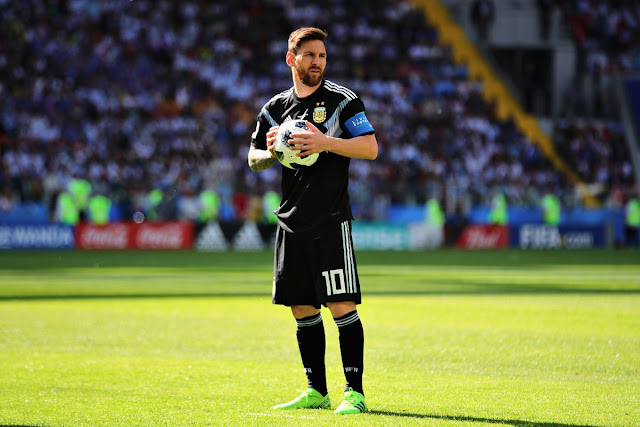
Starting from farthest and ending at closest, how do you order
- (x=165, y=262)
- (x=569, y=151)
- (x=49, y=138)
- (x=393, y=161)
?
(x=569, y=151) < (x=393, y=161) < (x=49, y=138) < (x=165, y=262)

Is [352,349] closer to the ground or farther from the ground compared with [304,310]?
closer to the ground

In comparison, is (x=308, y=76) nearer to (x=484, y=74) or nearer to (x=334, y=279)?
(x=334, y=279)

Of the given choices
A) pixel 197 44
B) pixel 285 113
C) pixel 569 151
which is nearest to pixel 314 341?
pixel 285 113

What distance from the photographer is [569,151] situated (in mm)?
42812

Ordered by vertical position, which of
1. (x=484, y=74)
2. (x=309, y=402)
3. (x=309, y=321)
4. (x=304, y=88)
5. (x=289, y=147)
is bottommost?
(x=309, y=402)

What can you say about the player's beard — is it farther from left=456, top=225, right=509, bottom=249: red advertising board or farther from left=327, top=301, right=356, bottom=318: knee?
left=456, top=225, right=509, bottom=249: red advertising board

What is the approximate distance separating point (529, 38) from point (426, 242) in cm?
1471

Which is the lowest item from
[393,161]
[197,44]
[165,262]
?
[165,262]

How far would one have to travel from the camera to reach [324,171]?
21.6 feet

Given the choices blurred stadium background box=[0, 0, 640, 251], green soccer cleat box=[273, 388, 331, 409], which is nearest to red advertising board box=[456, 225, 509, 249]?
blurred stadium background box=[0, 0, 640, 251]

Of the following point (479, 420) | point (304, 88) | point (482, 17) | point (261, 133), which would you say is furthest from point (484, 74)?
point (479, 420)

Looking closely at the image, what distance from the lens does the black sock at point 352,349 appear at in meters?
6.46

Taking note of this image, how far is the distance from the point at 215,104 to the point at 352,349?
1272 inches

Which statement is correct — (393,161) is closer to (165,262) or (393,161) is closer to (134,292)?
(165,262)
